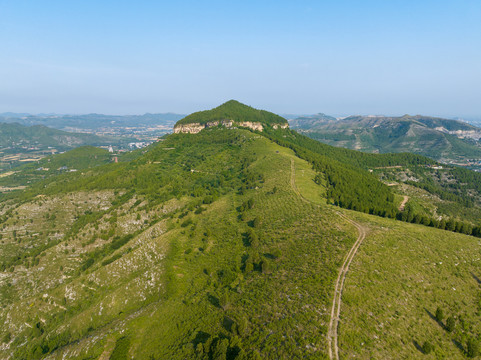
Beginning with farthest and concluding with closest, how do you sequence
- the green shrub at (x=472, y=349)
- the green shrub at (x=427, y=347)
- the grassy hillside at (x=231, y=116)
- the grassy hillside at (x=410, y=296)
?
1. the grassy hillside at (x=231, y=116)
2. the grassy hillside at (x=410, y=296)
3. the green shrub at (x=472, y=349)
4. the green shrub at (x=427, y=347)

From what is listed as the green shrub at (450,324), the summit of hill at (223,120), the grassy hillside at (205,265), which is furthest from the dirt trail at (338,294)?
the summit of hill at (223,120)

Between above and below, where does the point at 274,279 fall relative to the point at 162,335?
above

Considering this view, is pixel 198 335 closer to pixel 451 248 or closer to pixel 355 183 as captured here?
pixel 451 248

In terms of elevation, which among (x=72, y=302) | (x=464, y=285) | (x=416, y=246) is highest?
(x=416, y=246)

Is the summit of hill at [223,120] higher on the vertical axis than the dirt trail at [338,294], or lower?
higher

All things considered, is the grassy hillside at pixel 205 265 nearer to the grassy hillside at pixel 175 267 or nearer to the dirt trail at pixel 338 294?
the grassy hillside at pixel 175 267

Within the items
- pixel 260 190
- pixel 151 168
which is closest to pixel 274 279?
pixel 260 190
